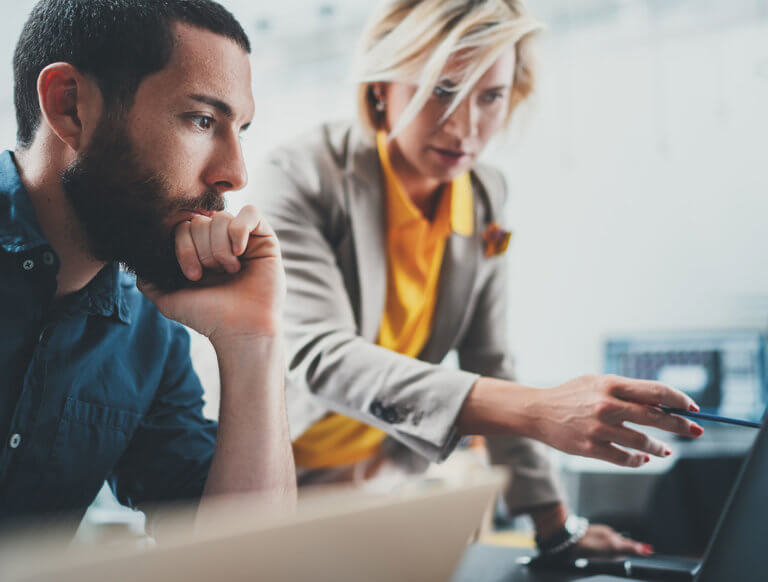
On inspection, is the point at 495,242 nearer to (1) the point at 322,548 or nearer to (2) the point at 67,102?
(2) the point at 67,102

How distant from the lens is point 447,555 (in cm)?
43

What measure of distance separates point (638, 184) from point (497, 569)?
3281 millimetres

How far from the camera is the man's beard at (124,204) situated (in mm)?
700

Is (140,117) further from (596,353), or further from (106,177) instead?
(596,353)

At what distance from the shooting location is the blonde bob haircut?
0.97m

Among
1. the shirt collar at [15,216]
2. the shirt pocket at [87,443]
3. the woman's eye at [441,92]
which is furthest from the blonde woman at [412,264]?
the shirt collar at [15,216]

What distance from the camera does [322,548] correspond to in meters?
0.36

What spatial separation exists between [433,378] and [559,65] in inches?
127

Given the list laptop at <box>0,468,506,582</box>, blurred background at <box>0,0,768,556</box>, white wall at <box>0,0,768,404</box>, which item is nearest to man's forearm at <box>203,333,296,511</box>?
laptop at <box>0,468,506,582</box>

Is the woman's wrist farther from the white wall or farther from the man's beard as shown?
the white wall

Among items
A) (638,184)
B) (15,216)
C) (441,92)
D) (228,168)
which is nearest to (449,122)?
(441,92)

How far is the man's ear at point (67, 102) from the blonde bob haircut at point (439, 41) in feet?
1.44

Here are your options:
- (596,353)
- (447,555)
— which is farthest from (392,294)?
(596,353)

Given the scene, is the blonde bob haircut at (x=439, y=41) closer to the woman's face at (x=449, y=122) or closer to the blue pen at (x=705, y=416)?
the woman's face at (x=449, y=122)
